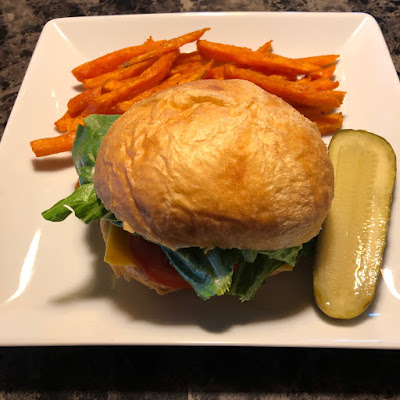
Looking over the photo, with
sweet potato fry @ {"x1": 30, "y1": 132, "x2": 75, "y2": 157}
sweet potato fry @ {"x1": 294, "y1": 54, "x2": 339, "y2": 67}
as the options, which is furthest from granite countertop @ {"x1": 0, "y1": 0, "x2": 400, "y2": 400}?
sweet potato fry @ {"x1": 294, "y1": 54, "x2": 339, "y2": 67}

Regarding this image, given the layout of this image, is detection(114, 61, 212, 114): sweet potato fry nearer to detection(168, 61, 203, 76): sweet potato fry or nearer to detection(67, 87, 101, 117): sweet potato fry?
detection(168, 61, 203, 76): sweet potato fry

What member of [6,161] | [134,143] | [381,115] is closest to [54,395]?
[134,143]

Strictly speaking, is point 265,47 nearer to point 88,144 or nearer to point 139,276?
point 88,144

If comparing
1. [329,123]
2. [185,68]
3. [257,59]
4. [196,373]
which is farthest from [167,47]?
[196,373]

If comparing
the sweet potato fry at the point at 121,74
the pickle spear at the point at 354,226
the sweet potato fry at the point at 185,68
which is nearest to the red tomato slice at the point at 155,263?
the pickle spear at the point at 354,226

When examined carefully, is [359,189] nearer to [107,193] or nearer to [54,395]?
[107,193]

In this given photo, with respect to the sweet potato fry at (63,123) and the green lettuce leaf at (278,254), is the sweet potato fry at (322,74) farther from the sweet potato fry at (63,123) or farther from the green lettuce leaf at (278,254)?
the sweet potato fry at (63,123)
